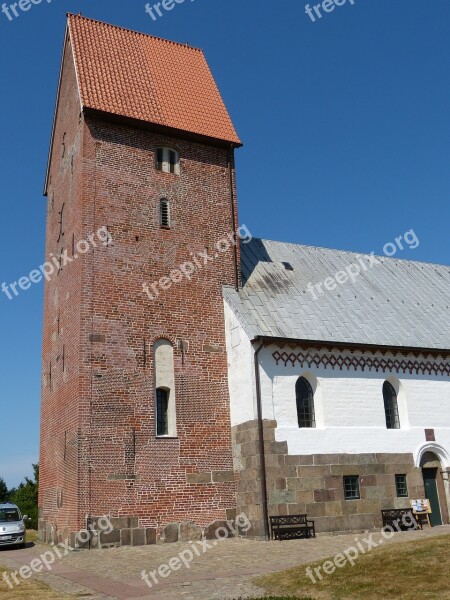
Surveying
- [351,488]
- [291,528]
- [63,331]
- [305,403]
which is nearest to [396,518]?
[351,488]

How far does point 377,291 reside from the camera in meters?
27.1

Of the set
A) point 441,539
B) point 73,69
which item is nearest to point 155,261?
point 73,69

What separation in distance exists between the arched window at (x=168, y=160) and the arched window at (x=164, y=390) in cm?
648

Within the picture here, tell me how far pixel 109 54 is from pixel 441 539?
20.4 m

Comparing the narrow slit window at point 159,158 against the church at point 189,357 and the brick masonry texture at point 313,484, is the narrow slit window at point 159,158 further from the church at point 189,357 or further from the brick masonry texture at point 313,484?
the brick masonry texture at point 313,484

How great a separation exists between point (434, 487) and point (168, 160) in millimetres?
14981

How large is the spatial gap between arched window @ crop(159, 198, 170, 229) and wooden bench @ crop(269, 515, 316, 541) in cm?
1049

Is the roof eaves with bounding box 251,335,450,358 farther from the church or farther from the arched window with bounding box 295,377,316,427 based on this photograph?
the arched window with bounding box 295,377,316,427

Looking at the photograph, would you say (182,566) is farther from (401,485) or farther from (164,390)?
(401,485)

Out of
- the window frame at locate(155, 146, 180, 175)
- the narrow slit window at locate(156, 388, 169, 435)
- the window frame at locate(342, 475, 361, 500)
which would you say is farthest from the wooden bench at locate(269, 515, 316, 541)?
the window frame at locate(155, 146, 180, 175)

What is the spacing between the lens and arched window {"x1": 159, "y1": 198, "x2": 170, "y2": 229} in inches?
914

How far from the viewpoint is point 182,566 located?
574 inches

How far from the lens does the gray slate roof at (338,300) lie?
22.7 m

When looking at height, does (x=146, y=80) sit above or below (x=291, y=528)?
above
